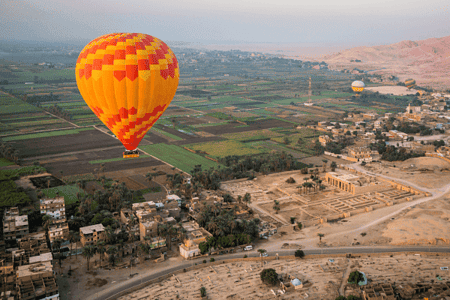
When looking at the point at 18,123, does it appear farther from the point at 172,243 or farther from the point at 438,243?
the point at 438,243

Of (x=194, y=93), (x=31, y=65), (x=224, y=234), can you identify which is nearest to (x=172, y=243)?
(x=224, y=234)

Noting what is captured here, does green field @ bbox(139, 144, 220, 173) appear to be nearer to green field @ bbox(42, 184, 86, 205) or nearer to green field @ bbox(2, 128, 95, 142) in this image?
green field @ bbox(42, 184, 86, 205)

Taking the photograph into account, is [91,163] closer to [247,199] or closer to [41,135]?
[41,135]

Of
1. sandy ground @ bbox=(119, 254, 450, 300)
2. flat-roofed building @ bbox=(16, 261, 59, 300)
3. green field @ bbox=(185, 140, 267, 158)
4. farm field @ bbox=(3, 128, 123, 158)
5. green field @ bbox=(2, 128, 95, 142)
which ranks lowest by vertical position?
sandy ground @ bbox=(119, 254, 450, 300)

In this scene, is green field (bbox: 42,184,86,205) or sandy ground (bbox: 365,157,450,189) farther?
sandy ground (bbox: 365,157,450,189)

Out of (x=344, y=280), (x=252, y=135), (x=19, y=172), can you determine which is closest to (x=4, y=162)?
(x=19, y=172)

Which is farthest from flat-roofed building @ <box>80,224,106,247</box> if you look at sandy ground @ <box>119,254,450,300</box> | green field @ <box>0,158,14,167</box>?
green field @ <box>0,158,14,167</box>

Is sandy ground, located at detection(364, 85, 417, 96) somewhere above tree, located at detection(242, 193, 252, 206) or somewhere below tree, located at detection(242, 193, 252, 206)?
above
